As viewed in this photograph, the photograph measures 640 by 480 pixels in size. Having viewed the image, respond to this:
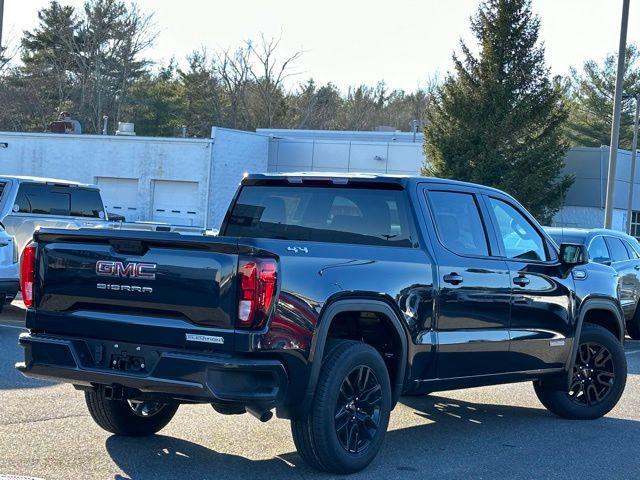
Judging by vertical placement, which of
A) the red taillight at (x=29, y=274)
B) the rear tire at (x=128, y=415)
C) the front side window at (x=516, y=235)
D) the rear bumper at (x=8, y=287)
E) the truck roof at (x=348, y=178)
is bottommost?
the rear tire at (x=128, y=415)

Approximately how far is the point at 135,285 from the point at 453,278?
2.36 m

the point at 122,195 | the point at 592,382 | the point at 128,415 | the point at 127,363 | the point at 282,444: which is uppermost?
the point at 122,195

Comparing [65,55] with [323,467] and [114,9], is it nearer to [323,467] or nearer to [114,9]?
[114,9]

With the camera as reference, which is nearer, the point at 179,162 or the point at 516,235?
the point at 516,235

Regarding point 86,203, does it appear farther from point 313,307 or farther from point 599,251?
point 313,307

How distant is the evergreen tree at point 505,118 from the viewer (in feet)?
127

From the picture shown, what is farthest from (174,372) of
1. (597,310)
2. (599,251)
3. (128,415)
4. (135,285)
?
(599,251)

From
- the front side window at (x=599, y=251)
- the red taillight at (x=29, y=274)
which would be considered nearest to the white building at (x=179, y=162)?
the front side window at (x=599, y=251)

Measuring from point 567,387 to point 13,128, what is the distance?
6312cm

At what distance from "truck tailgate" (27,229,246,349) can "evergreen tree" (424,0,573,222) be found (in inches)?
1288

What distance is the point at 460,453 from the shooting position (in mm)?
7348

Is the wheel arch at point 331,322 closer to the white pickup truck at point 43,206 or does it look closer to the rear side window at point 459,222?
the rear side window at point 459,222

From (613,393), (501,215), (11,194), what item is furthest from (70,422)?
(11,194)

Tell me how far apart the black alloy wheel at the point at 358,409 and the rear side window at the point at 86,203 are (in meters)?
10.7
